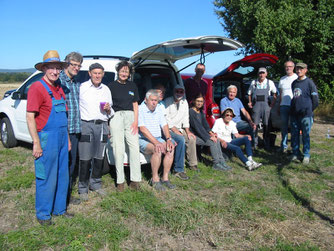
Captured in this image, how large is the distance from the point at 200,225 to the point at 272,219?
0.89 m

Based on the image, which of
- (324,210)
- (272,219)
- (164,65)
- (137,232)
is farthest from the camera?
(164,65)

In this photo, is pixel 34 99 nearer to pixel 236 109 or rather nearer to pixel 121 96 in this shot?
pixel 121 96

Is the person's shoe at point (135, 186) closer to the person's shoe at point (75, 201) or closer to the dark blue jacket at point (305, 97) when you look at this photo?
the person's shoe at point (75, 201)

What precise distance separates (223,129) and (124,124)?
2.39 meters

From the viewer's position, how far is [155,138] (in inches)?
188

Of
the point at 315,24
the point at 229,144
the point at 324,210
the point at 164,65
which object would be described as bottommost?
the point at 324,210

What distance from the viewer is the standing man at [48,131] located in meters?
3.13

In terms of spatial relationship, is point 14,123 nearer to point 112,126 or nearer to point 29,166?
point 29,166

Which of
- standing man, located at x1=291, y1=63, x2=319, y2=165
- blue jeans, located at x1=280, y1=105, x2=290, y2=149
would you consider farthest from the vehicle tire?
standing man, located at x1=291, y1=63, x2=319, y2=165

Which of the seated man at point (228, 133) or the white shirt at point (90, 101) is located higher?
the white shirt at point (90, 101)

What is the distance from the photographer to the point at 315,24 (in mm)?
11477

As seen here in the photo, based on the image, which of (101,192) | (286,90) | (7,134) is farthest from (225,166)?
(7,134)

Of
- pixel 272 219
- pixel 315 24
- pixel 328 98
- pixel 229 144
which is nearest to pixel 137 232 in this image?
pixel 272 219

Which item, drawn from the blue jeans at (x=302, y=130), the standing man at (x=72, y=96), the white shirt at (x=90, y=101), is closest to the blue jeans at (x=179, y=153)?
the white shirt at (x=90, y=101)
